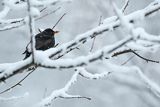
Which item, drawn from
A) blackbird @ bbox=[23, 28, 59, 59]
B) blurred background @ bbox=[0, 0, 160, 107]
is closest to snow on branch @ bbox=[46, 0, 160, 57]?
blackbird @ bbox=[23, 28, 59, 59]

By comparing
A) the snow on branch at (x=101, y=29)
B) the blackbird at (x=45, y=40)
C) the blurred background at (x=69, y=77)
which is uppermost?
the snow on branch at (x=101, y=29)

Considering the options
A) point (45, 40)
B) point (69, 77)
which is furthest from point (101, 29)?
point (69, 77)

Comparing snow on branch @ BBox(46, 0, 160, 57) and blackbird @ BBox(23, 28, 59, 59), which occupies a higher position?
snow on branch @ BBox(46, 0, 160, 57)

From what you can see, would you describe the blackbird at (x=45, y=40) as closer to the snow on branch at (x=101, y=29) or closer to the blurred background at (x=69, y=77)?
the snow on branch at (x=101, y=29)

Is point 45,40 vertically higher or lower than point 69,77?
higher

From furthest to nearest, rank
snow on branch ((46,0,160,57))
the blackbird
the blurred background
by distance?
1. the blurred background
2. the blackbird
3. snow on branch ((46,0,160,57))

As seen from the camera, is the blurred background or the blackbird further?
the blurred background

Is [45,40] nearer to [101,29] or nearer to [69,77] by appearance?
[101,29]

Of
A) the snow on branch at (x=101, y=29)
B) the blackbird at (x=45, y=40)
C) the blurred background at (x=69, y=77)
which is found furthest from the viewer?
the blurred background at (x=69, y=77)

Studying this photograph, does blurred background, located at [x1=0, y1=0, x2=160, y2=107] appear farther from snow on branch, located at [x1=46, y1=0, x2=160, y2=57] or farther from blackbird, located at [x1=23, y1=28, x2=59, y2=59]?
snow on branch, located at [x1=46, y1=0, x2=160, y2=57]

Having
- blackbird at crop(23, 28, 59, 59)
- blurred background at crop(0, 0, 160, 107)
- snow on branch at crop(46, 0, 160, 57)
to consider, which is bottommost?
blurred background at crop(0, 0, 160, 107)

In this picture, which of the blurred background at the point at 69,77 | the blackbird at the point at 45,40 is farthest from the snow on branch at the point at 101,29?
the blurred background at the point at 69,77
